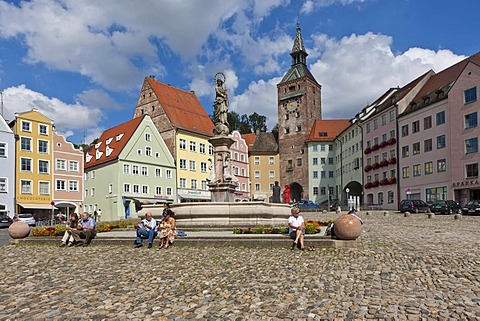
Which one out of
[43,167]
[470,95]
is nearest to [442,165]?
[470,95]

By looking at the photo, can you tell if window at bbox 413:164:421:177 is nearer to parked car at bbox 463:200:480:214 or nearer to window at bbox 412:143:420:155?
window at bbox 412:143:420:155

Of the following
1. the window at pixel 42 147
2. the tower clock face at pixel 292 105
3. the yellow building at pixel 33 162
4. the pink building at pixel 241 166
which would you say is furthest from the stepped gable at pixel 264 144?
the yellow building at pixel 33 162

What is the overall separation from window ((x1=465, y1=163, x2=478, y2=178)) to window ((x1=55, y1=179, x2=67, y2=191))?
42.7 m

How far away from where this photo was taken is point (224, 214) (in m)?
19.1

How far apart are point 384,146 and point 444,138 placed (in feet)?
39.8

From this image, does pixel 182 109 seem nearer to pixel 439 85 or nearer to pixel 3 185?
pixel 3 185

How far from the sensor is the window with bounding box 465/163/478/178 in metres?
43.6

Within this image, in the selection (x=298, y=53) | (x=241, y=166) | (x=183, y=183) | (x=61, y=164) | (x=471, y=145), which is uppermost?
(x=298, y=53)

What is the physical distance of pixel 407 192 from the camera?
5106 cm

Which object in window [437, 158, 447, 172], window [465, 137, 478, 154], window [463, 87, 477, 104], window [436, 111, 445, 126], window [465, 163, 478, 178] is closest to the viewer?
window [465, 163, 478, 178]

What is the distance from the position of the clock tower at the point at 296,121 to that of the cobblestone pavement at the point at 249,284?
69.8m

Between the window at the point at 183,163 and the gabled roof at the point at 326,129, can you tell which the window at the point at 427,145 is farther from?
the gabled roof at the point at 326,129

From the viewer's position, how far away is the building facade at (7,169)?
151 feet

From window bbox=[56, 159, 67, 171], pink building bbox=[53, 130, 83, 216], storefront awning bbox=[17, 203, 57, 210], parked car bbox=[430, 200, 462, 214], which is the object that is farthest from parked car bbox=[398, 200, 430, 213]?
window bbox=[56, 159, 67, 171]
